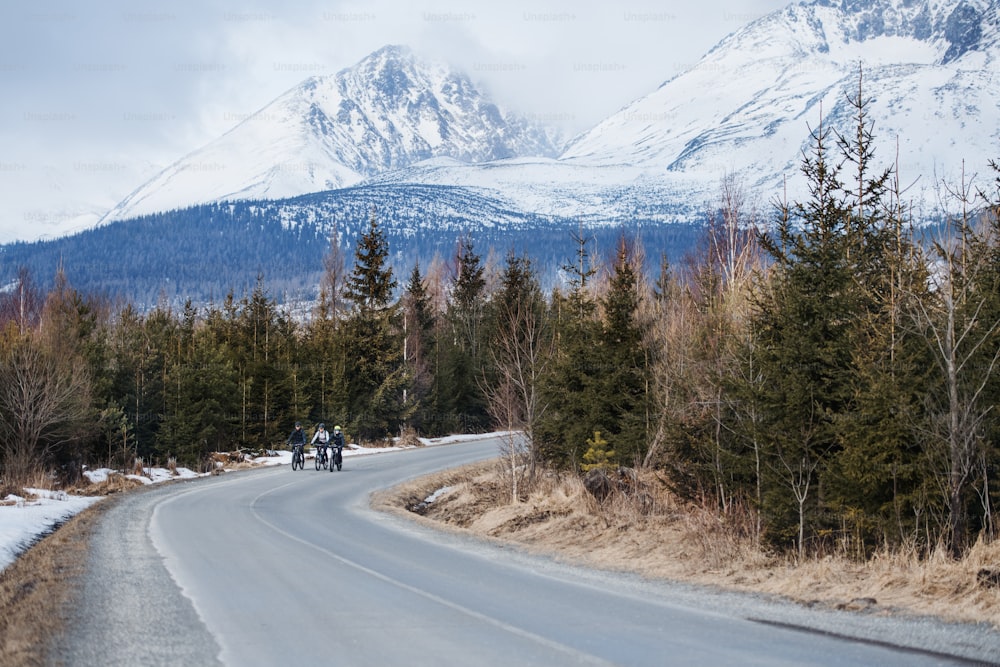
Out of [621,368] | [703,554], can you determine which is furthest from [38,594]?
[621,368]

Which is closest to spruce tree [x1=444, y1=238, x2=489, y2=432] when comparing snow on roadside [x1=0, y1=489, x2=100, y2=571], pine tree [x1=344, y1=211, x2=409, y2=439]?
pine tree [x1=344, y1=211, x2=409, y2=439]

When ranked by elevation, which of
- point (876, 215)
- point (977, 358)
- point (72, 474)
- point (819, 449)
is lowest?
point (72, 474)

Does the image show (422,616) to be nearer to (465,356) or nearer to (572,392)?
(572,392)

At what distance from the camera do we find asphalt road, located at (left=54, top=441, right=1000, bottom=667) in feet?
25.0

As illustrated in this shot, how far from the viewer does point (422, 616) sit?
9352 millimetres

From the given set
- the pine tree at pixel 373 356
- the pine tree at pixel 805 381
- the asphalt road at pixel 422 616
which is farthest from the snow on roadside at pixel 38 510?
the pine tree at pixel 373 356

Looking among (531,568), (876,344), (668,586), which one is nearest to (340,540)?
(531,568)

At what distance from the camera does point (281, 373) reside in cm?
4766

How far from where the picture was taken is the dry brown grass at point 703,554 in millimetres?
9648

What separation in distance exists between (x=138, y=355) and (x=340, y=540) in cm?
2743

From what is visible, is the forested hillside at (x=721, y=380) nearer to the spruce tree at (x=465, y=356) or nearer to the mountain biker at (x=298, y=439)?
the spruce tree at (x=465, y=356)

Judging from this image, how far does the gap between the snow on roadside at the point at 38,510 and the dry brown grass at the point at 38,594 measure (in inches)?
13.0

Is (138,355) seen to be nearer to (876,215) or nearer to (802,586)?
(876,215)

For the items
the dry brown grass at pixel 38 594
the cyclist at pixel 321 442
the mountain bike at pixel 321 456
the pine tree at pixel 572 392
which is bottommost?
the mountain bike at pixel 321 456
